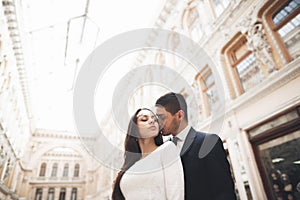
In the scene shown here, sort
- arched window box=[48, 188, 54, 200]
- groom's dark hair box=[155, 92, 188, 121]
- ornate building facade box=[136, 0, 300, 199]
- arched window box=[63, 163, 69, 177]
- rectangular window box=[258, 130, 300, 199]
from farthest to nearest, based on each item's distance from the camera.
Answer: arched window box=[63, 163, 69, 177] → arched window box=[48, 188, 54, 200] → ornate building facade box=[136, 0, 300, 199] → rectangular window box=[258, 130, 300, 199] → groom's dark hair box=[155, 92, 188, 121]

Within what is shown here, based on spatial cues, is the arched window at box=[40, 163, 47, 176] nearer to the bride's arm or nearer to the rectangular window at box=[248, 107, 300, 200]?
the rectangular window at box=[248, 107, 300, 200]

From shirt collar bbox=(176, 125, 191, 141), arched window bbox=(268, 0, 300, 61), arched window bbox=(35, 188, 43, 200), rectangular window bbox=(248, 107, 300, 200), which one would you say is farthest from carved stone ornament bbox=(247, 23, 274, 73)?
arched window bbox=(35, 188, 43, 200)

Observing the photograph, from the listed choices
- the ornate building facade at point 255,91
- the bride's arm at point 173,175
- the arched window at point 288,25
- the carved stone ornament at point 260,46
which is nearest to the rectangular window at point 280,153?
the ornate building facade at point 255,91

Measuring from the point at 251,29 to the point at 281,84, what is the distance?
1879mm

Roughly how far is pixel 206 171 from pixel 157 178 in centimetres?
39

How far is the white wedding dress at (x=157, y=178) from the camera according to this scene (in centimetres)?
140

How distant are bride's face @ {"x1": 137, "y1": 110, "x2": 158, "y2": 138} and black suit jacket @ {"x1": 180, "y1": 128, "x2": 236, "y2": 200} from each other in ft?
1.09

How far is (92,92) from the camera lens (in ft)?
9.81

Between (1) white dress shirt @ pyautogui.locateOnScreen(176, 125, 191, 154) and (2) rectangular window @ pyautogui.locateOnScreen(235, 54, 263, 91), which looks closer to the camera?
(1) white dress shirt @ pyautogui.locateOnScreen(176, 125, 191, 154)

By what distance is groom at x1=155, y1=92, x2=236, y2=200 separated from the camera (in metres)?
1.40

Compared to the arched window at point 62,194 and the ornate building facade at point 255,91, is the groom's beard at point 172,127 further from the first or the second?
the arched window at point 62,194

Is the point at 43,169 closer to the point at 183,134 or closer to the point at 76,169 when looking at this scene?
the point at 76,169

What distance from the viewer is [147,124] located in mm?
1835

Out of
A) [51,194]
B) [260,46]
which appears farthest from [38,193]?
[260,46]
